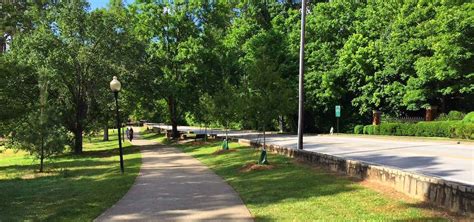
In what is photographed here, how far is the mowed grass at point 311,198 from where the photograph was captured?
317 inches

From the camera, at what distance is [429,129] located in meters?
28.6

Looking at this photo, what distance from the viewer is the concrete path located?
9.25m

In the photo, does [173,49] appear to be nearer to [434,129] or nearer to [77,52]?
[77,52]

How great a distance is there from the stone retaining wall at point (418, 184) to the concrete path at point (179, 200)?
318 centimetres

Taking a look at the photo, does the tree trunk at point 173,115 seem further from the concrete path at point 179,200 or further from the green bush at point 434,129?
the concrete path at point 179,200

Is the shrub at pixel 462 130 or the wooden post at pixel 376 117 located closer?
the shrub at pixel 462 130

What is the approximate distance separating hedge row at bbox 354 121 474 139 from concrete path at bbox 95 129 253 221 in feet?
51.1

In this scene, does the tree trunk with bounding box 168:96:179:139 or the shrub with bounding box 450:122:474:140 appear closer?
the shrub with bounding box 450:122:474:140

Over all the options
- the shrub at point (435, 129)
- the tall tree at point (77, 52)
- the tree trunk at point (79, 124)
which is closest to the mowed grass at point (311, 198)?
the shrub at point (435, 129)

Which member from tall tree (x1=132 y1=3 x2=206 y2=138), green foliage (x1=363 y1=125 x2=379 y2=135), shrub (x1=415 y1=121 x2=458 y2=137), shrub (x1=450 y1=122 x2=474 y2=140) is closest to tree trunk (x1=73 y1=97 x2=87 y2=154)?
tall tree (x1=132 y1=3 x2=206 y2=138)

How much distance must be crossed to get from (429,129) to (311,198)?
21.4 meters

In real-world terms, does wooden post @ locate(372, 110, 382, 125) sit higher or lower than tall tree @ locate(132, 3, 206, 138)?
lower

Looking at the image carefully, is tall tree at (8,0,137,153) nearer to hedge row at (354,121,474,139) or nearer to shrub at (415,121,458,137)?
hedge row at (354,121,474,139)

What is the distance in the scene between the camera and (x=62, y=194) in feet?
43.7
